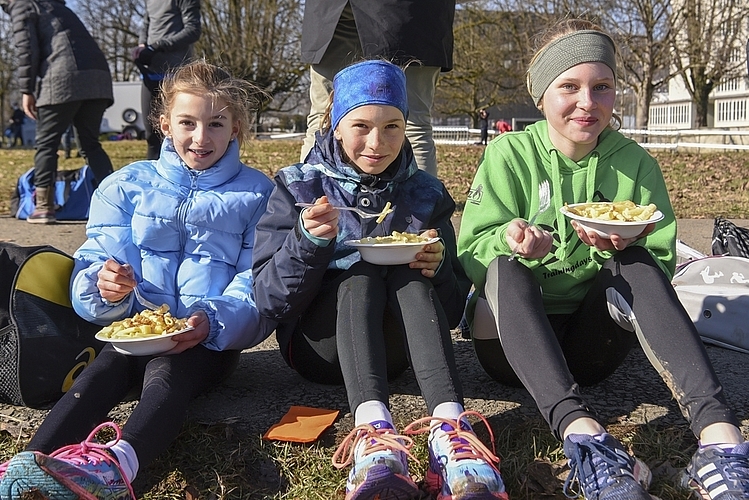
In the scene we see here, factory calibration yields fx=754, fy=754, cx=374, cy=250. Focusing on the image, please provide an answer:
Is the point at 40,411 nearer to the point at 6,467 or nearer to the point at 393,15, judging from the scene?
the point at 6,467

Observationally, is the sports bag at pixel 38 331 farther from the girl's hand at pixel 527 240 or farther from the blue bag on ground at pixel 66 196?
the blue bag on ground at pixel 66 196

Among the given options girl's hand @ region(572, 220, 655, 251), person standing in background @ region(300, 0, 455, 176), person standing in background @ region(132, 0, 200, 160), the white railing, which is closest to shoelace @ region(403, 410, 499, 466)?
Answer: girl's hand @ region(572, 220, 655, 251)

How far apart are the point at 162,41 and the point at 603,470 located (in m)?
5.24

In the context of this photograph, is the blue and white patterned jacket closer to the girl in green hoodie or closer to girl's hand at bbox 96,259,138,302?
the girl in green hoodie

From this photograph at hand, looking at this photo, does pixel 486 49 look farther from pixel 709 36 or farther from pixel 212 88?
pixel 212 88

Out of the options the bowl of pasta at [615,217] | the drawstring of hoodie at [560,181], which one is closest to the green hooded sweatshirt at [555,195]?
the drawstring of hoodie at [560,181]

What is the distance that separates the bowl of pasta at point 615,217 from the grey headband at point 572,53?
0.50 meters

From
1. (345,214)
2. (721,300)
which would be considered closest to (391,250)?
(345,214)

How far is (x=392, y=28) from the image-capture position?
3.56 meters

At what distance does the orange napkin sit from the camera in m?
2.20

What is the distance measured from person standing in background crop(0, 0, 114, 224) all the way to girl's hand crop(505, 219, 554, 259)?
15.4 feet

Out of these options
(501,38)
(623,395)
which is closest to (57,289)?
(623,395)

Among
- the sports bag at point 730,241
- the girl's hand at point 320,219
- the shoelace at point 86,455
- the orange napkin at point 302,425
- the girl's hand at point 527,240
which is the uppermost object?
the girl's hand at point 320,219

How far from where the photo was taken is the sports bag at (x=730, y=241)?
3430mm
